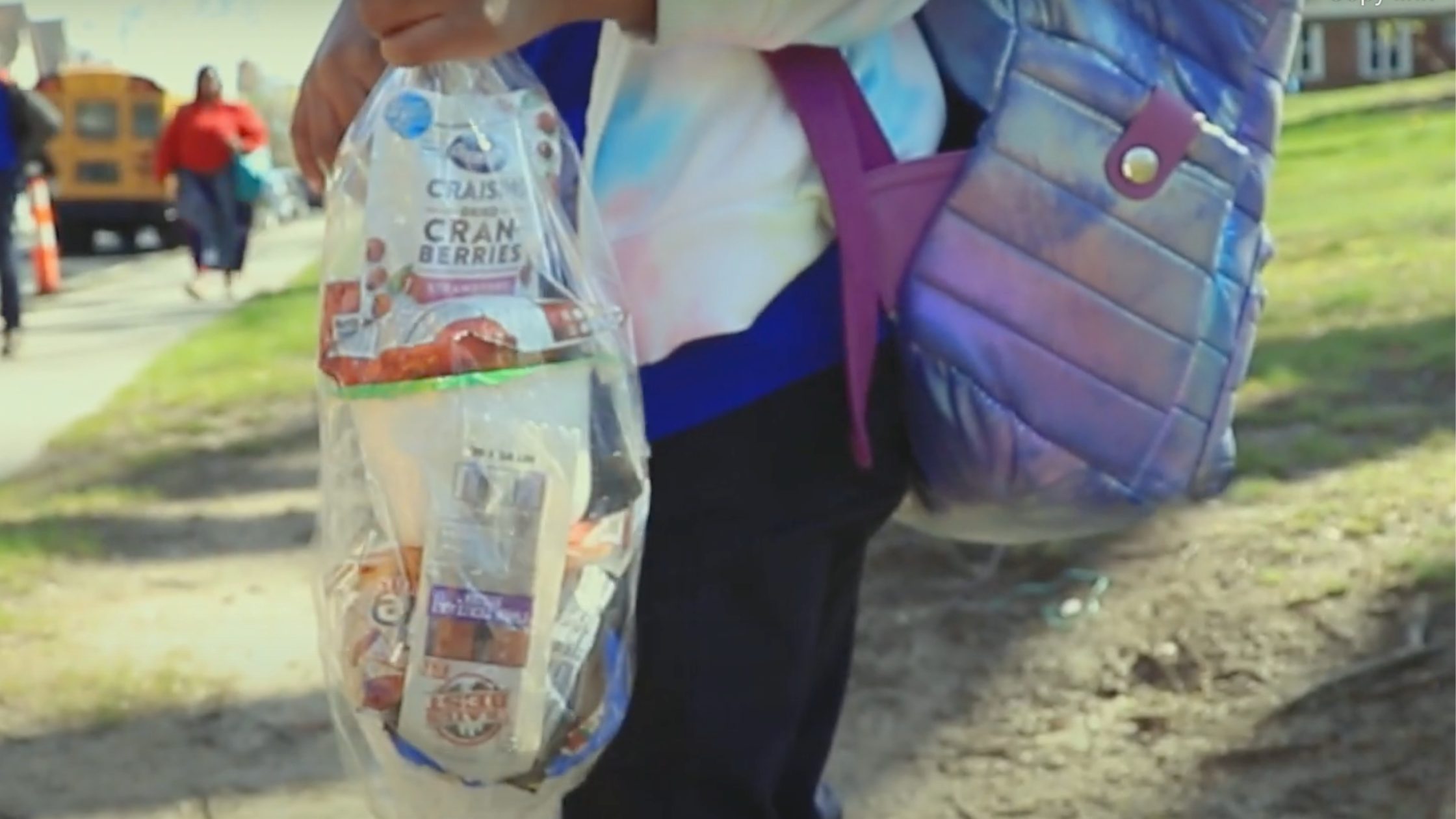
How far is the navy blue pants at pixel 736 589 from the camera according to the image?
4.60 feet

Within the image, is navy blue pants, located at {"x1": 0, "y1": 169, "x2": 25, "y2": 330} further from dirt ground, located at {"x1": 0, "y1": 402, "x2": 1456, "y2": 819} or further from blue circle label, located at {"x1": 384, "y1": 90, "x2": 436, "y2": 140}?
blue circle label, located at {"x1": 384, "y1": 90, "x2": 436, "y2": 140}

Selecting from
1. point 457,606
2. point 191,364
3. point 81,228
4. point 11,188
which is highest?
point 457,606

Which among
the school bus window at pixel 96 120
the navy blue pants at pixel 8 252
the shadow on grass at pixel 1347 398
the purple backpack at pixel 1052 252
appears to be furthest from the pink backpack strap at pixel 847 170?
the school bus window at pixel 96 120

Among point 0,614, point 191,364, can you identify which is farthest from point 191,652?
point 191,364

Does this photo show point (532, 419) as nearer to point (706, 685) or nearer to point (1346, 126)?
point (706, 685)

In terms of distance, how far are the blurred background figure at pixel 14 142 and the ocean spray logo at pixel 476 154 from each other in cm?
742

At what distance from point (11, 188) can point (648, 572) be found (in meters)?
7.61

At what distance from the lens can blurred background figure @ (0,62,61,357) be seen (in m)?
8.21

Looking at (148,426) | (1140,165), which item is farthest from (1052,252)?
(148,426)

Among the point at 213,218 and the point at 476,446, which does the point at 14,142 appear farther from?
the point at 476,446

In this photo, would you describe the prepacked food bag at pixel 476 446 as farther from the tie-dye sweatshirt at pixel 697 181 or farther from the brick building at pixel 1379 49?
the brick building at pixel 1379 49

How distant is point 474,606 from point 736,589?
23cm

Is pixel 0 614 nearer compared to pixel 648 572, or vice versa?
pixel 648 572

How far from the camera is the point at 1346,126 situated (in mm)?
15297
